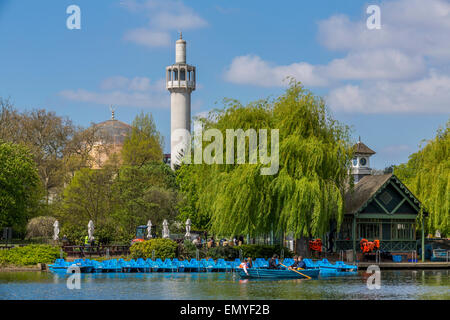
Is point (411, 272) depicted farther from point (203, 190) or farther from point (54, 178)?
point (54, 178)

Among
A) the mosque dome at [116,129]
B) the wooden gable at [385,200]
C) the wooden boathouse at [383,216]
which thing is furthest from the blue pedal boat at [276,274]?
the mosque dome at [116,129]

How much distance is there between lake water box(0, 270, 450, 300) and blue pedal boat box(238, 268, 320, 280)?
0.60 metres

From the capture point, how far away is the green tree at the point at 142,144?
349 ft

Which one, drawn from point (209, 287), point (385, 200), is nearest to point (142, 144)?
point (385, 200)

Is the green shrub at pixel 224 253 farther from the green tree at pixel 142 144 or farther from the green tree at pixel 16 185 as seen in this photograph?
the green tree at pixel 142 144

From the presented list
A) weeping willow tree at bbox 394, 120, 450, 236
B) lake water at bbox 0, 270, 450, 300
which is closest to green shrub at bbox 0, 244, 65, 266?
lake water at bbox 0, 270, 450, 300

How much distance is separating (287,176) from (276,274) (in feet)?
24.0

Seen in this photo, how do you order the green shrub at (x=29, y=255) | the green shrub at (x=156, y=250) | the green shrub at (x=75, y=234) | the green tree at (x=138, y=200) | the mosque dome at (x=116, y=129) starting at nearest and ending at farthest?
the green shrub at (x=29, y=255)
the green shrub at (x=156, y=250)
the green shrub at (x=75, y=234)
the green tree at (x=138, y=200)
the mosque dome at (x=116, y=129)

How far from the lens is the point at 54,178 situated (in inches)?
3482

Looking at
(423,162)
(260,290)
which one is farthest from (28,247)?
(423,162)

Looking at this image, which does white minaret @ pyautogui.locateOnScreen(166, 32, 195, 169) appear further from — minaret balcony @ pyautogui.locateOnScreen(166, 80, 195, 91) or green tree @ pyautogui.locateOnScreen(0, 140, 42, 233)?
green tree @ pyautogui.locateOnScreen(0, 140, 42, 233)

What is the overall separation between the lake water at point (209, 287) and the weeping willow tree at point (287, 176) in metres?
4.27

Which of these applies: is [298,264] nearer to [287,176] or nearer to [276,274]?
[276,274]
